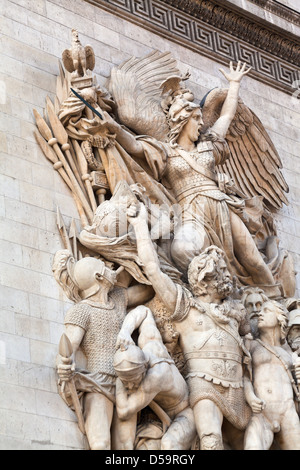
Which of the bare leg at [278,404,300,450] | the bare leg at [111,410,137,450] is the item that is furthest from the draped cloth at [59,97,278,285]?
the bare leg at [111,410,137,450]

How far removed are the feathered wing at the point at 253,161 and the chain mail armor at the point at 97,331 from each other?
300 centimetres

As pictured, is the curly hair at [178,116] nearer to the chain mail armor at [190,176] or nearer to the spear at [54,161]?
the chain mail armor at [190,176]

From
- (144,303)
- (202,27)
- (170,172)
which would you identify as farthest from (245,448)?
(202,27)

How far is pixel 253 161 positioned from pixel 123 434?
13.8ft

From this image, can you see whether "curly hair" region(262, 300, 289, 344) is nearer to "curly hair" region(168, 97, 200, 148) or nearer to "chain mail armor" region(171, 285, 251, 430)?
"chain mail armor" region(171, 285, 251, 430)

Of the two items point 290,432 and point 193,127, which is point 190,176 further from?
point 290,432

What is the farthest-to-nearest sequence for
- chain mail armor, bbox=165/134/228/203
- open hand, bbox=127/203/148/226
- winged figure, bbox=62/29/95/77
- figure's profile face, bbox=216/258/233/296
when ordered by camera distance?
1. chain mail armor, bbox=165/134/228/203
2. winged figure, bbox=62/29/95/77
3. figure's profile face, bbox=216/258/233/296
4. open hand, bbox=127/203/148/226

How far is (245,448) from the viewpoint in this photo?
30.2 ft

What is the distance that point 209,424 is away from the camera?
898cm

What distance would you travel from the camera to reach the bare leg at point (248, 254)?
10695 mm

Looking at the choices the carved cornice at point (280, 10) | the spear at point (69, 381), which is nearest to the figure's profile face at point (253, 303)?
the spear at point (69, 381)

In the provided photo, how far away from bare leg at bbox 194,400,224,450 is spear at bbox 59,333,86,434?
39.6 inches

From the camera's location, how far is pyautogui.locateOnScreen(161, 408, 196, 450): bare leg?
876cm
